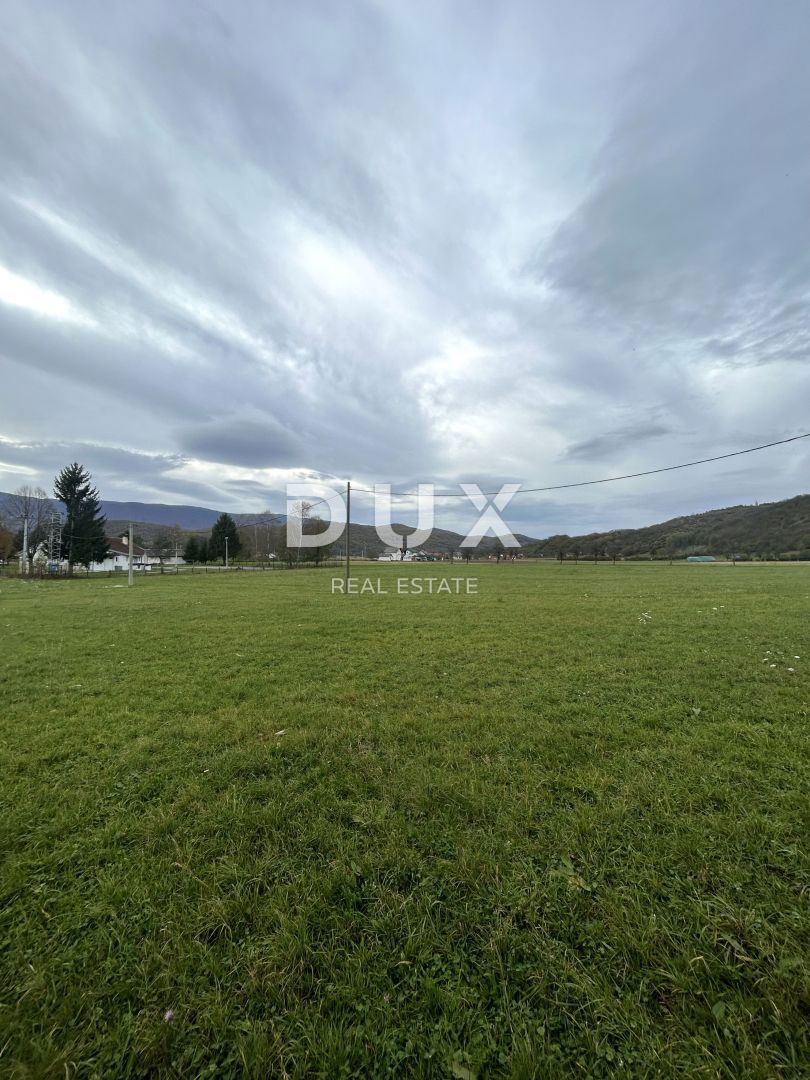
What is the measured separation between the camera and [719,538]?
76.2 m

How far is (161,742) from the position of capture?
154 inches

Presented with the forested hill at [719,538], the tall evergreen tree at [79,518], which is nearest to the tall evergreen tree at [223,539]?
the tall evergreen tree at [79,518]

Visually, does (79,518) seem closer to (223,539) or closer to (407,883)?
(223,539)

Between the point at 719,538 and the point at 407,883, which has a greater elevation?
the point at 719,538

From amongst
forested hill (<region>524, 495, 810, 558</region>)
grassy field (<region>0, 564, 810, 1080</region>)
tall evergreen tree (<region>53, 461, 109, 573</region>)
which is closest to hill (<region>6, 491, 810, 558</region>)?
forested hill (<region>524, 495, 810, 558</region>)

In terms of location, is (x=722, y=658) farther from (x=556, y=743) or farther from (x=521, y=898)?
(x=521, y=898)

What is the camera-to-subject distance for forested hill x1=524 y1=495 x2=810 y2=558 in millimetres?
69438

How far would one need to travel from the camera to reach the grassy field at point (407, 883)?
155cm

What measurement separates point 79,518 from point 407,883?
2204 inches

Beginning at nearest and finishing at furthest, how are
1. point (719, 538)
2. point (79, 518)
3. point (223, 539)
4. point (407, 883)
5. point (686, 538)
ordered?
point (407, 883) < point (79, 518) < point (223, 539) < point (719, 538) < point (686, 538)

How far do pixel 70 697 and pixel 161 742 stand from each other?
2.29m

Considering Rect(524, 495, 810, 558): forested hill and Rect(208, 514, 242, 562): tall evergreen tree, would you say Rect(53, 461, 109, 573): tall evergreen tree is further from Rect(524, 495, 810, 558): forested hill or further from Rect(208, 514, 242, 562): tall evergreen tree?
Rect(524, 495, 810, 558): forested hill

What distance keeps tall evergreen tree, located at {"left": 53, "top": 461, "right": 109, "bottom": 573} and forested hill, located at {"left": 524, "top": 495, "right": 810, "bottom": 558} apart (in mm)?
62926

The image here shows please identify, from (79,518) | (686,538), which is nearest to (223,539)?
(79,518)
